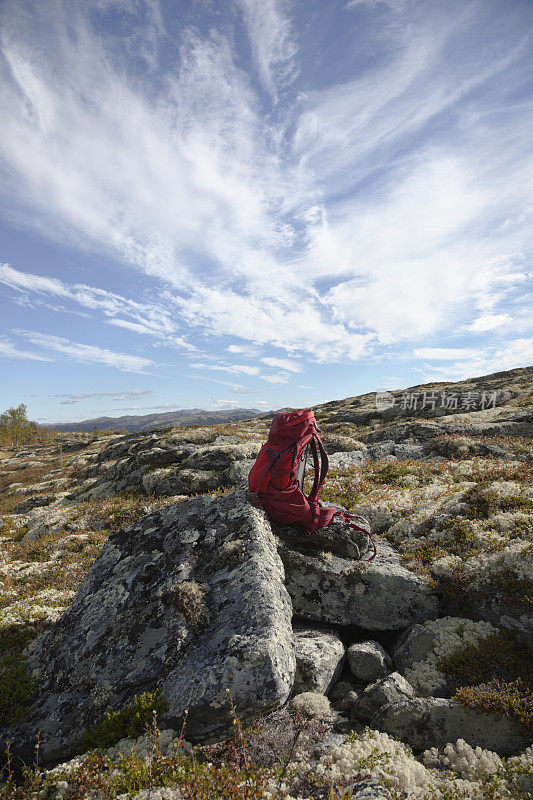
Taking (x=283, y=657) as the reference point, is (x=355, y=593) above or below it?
below

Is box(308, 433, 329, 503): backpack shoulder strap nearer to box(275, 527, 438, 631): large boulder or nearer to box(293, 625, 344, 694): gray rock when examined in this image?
box(275, 527, 438, 631): large boulder

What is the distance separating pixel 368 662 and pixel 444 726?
154 centimetres

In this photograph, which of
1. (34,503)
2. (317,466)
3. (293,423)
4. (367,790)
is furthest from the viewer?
(34,503)

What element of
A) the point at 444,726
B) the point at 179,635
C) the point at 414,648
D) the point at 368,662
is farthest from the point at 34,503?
the point at 444,726

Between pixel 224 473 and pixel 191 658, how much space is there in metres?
11.4

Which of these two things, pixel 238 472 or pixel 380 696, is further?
pixel 238 472

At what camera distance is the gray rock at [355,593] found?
703 centimetres

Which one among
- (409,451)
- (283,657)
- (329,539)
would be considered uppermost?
(409,451)

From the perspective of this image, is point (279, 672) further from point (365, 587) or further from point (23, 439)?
point (23, 439)

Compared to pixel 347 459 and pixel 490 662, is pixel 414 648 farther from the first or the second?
pixel 347 459

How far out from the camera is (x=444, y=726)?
15.8 feet

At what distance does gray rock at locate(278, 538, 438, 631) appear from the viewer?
7.03m

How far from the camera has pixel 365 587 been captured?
24.1 ft

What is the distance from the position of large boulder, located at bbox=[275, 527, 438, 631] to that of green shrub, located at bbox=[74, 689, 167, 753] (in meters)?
3.09
